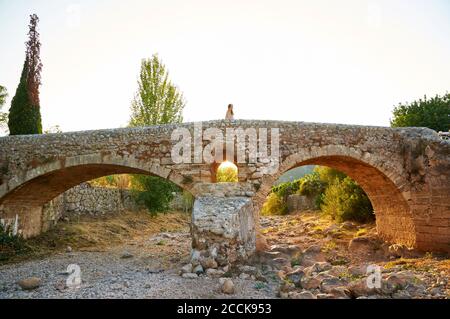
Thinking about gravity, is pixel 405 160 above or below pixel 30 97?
below

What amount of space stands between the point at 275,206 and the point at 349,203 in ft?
34.7

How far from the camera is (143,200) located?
2006cm

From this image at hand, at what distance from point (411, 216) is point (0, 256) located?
13.9 meters

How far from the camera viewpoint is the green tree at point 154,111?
19.7 meters

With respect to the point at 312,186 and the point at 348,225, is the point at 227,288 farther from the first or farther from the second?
the point at 312,186

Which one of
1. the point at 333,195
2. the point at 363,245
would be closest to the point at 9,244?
the point at 363,245

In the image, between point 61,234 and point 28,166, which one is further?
point 61,234

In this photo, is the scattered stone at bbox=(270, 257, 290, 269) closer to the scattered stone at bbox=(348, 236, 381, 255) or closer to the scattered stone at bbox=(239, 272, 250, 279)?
the scattered stone at bbox=(239, 272, 250, 279)

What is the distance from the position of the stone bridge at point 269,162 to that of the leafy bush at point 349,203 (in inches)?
146

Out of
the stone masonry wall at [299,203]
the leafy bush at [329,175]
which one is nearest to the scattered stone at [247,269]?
the leafy bush at [329,175]

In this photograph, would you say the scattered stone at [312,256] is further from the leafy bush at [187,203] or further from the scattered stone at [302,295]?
the leafy bush at [187,203]

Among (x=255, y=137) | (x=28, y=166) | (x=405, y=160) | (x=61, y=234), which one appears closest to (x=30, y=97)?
(x=28, y=166)

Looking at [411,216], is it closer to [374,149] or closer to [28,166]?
[374,149]
